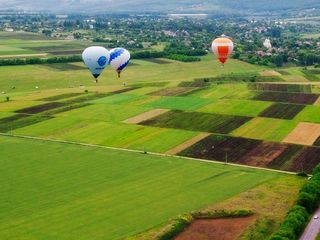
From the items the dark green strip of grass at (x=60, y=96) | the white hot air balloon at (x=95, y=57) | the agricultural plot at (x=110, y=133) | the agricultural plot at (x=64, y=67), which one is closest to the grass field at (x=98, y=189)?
the agricultural plot at (x=110, y=133)

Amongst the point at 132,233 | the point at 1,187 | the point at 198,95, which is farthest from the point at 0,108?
the point at 132,233

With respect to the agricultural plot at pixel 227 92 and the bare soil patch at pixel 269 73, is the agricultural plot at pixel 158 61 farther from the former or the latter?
the agricultural plot at pixel 227 92

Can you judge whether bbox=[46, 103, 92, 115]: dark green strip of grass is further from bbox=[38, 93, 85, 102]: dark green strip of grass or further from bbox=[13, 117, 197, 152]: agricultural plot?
bbox=[38, 93, 85, 102]: dark green strip of grass

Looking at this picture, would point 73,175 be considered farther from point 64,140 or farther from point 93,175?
point 64,140

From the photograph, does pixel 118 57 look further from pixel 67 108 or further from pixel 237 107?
pixel 237 107

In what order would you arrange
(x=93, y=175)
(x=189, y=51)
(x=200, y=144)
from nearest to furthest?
(x=93, y=175), (x=200, y=144), (x=189, y=51)

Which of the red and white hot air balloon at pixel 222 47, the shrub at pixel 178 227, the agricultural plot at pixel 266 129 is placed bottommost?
the shrub at pixel 178 227

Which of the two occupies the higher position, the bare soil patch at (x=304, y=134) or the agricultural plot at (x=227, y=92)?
the agricultural plot at (x=227, y=92)
